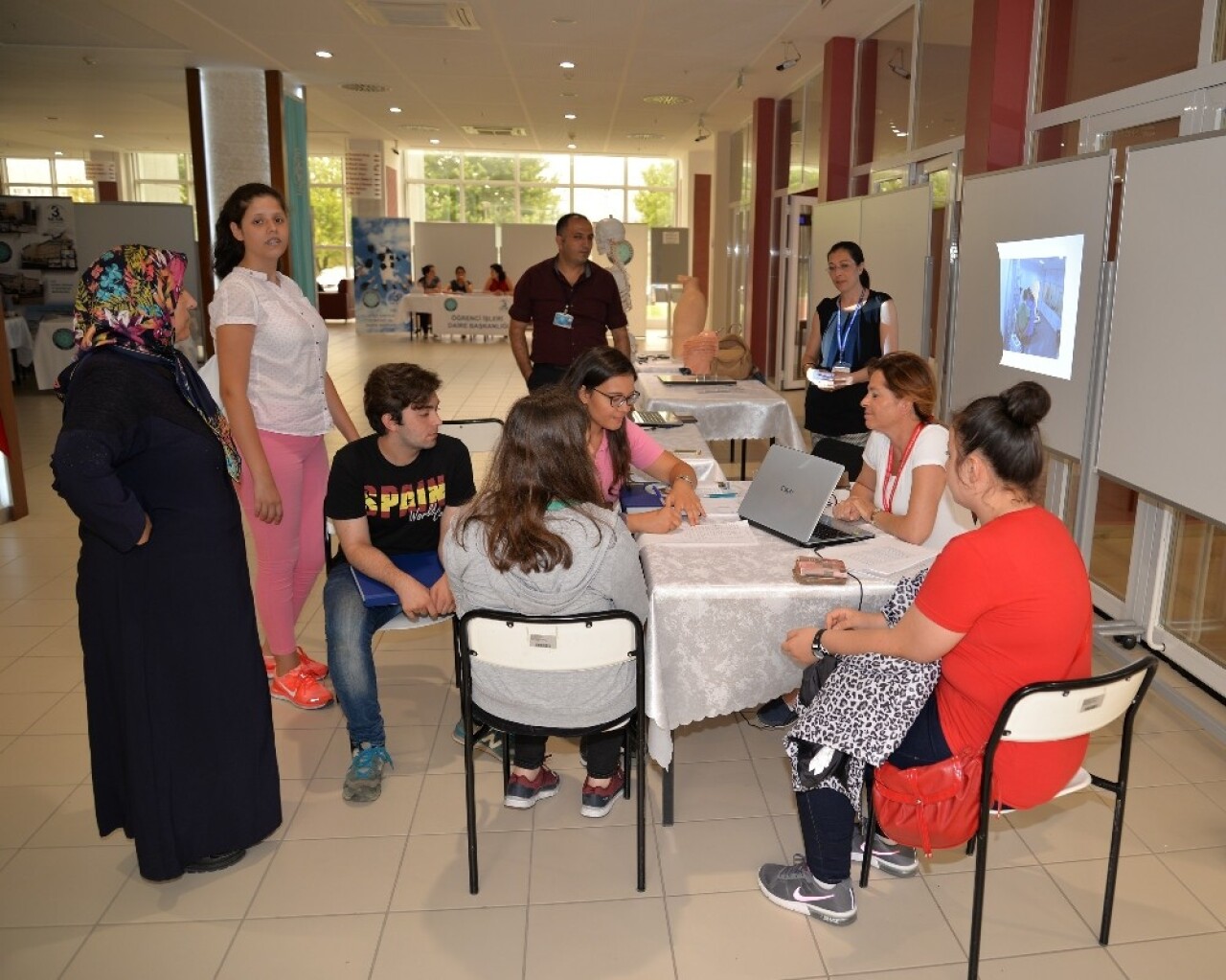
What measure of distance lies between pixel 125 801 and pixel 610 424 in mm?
1575

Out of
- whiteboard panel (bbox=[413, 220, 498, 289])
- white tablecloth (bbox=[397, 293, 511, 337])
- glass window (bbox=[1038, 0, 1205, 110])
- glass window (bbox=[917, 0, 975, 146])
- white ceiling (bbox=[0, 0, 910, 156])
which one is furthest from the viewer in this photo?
whiteboard panel (bbox=[413, 220, 498, 289])

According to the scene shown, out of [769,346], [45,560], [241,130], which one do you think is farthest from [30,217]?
[769,346]

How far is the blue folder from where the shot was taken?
96.4 inches

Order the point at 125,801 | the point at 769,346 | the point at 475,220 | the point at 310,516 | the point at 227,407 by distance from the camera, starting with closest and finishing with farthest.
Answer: the point at 125,801 → the point at 227,407 → the point at 310,516 → the point at 769,346 → the point at 475,220

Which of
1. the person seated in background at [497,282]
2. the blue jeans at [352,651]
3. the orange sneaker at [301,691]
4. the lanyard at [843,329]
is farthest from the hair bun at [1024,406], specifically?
the person seated in background at [497,282]

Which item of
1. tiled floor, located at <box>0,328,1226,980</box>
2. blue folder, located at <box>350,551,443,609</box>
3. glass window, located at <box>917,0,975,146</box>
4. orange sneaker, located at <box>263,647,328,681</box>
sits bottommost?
tiled floor, located at <box>0,328,1226,980</box>

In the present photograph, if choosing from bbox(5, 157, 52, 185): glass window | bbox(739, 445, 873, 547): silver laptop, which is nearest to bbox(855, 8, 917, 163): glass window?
bbox(739, 445, 873, 547): silver laptop

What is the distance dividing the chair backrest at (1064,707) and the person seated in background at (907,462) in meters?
0.81

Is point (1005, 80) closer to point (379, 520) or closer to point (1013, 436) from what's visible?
point (1013, 436)

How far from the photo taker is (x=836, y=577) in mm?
2178

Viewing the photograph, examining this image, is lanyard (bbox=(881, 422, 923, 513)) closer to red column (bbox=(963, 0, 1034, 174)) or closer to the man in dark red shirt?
the man in dark red shirt

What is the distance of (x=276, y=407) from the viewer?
284 cm

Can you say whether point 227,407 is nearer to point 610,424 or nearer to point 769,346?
point 610,424

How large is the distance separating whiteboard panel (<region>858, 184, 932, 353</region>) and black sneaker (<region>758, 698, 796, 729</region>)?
284cm
